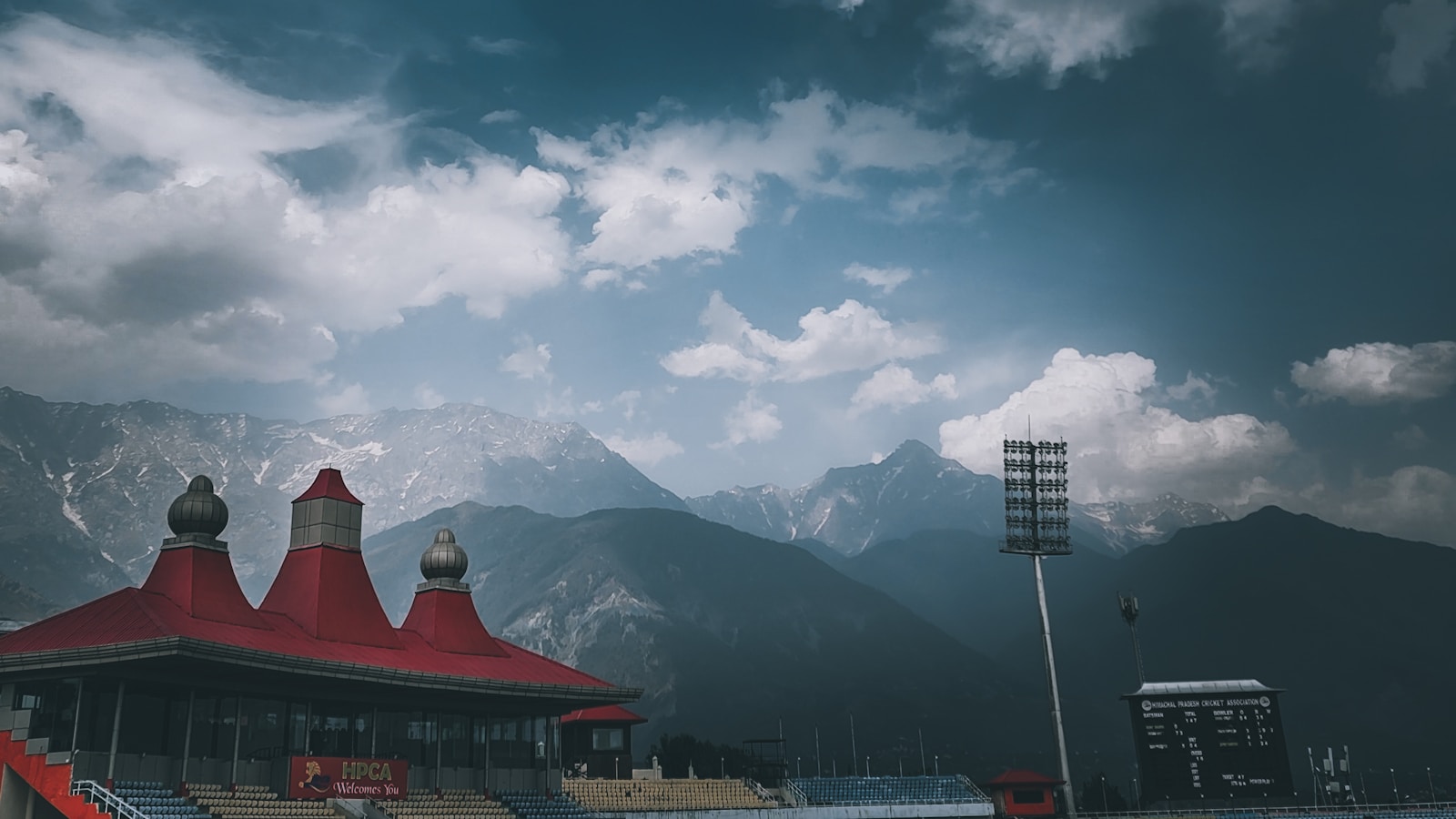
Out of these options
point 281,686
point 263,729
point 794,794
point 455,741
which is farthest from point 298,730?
point 794,794

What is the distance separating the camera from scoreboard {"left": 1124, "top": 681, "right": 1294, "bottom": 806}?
5962cm

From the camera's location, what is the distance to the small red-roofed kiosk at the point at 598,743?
76.2 m

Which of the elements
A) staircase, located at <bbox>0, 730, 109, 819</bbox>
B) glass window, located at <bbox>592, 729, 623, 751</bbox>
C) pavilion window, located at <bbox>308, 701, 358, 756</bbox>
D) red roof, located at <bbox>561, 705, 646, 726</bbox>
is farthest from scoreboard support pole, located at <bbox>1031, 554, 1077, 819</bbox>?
staircase, located at <bbox>0, 730, 109, 819</bbox>

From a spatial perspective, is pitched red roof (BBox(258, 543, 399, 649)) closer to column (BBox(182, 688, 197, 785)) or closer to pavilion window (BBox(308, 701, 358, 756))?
pavilion window (BBox(308, 701, 358, 756))

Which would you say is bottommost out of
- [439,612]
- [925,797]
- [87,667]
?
[925,797]

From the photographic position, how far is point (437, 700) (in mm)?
54750

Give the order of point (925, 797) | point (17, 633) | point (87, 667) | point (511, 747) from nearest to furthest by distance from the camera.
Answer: point (87, 667), point (17, 633), point (511, 747), point (925, 797)

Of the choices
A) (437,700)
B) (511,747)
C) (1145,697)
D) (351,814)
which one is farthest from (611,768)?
(1145,697)

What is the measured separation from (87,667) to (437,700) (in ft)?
58.0

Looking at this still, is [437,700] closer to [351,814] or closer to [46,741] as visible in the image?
[351,814]

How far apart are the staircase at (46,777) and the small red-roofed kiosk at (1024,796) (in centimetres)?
5511

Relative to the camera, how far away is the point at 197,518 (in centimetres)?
4872

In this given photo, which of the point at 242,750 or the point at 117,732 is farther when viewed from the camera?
the point at 242,750

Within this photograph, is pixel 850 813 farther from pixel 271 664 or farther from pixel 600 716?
pixel 271 664
